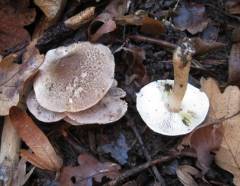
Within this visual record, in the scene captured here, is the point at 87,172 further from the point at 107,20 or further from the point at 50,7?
the point at 50,7

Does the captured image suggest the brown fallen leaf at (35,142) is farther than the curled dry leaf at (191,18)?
No

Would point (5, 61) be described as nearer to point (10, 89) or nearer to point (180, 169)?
point (10, 89)

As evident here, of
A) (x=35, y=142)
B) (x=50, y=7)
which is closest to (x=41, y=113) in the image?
(x=35, y=142)

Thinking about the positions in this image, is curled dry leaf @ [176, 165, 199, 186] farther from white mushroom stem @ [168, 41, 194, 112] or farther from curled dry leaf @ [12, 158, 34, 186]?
curled dry leaf @ [12, 158, 34, 186]

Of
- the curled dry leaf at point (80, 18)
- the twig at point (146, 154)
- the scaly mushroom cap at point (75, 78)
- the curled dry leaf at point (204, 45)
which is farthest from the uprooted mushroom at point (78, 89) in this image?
the curled dry leaf at point (204, 45)

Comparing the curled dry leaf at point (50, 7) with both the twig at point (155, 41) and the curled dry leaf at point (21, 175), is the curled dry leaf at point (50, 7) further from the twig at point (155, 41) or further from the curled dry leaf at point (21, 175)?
the curled dry leaf at point (21, 175)

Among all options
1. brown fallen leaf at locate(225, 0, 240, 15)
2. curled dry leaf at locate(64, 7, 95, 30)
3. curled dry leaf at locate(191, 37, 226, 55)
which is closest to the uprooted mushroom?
curled dry leaf at locate(64, 7, 95, 30)

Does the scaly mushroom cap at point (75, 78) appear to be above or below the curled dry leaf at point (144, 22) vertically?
below
